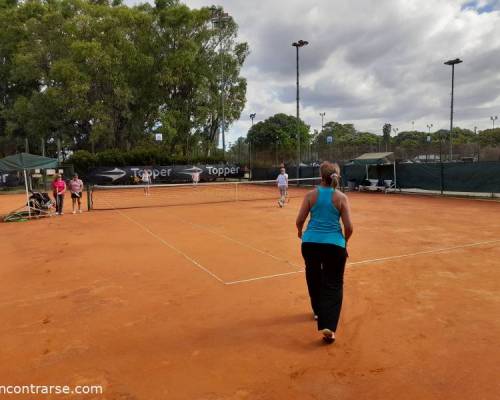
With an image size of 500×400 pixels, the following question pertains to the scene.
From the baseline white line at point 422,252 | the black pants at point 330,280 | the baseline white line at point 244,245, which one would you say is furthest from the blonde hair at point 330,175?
the baseline white line at point 422,252

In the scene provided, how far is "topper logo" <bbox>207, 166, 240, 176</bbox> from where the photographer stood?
3809 centimetres

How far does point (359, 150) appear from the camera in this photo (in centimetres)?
3994

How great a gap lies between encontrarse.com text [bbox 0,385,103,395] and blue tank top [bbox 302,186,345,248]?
2396 millimetres

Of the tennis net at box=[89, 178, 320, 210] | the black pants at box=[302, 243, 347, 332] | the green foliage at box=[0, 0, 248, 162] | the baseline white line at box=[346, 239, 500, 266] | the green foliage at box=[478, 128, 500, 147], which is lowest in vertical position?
the baseline white line at box=[346, 239, 500, 266]

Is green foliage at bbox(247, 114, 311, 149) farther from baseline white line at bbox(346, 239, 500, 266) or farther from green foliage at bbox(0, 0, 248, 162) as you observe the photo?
Result: baseline white line at bbox(346, 239, 500, 266)

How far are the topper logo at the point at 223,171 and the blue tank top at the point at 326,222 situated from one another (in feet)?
112

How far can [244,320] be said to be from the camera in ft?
16.0

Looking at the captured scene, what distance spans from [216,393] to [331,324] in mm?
1396

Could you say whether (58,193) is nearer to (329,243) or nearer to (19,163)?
(19,163)

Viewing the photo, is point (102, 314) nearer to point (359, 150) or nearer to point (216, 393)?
point (216, 393)

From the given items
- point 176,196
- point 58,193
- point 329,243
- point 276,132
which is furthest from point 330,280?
point 276,132

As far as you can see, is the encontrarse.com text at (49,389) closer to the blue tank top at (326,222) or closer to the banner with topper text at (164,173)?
the blue tank top at (326,222)

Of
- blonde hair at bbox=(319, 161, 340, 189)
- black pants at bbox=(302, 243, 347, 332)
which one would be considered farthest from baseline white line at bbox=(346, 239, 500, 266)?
blonde hair at bbox=(319, 161, 340, 189)

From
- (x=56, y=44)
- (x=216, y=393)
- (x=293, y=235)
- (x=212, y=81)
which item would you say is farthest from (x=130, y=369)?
(x=212, y=81)
